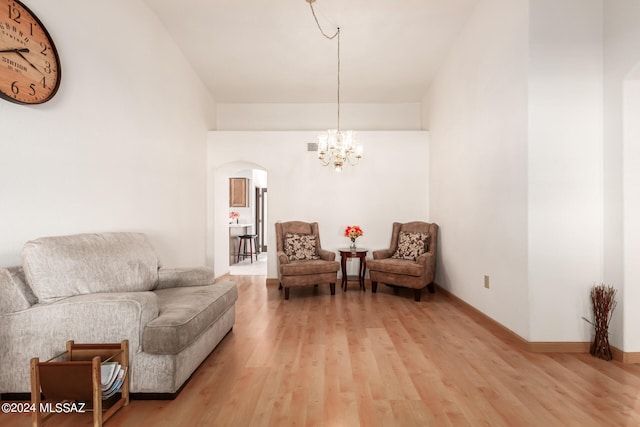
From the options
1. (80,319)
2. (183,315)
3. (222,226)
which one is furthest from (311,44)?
(80,319)

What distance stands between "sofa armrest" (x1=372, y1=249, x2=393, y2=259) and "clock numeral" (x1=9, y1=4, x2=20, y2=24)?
4.51m

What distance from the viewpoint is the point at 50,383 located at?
1.73 m

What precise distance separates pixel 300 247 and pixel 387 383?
319cm

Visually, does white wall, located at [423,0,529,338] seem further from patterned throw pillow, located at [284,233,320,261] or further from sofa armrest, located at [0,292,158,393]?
sofa armrest, located at [0,292,158,393]

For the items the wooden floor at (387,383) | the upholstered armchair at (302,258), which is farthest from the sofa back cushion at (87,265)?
the upholstered armchair at (302,258)

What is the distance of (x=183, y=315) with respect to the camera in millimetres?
2186

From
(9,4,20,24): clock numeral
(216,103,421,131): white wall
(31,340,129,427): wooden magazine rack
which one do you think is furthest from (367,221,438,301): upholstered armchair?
(9,4,20,24): clock numeral

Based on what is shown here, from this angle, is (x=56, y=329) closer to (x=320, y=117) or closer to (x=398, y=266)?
(x=398, y=266)

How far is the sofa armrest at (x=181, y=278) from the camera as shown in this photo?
3047 millimetres

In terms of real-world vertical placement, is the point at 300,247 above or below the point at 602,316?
above

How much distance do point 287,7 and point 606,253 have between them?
3819 millimetres

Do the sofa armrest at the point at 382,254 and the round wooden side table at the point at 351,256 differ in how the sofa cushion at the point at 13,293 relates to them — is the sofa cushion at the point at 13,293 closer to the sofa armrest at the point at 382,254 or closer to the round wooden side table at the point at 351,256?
the round wooden side table at the point at 351,256

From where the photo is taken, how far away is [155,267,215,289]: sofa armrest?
3.05 meters

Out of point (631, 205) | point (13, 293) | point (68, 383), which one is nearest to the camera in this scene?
point (68, 383)
